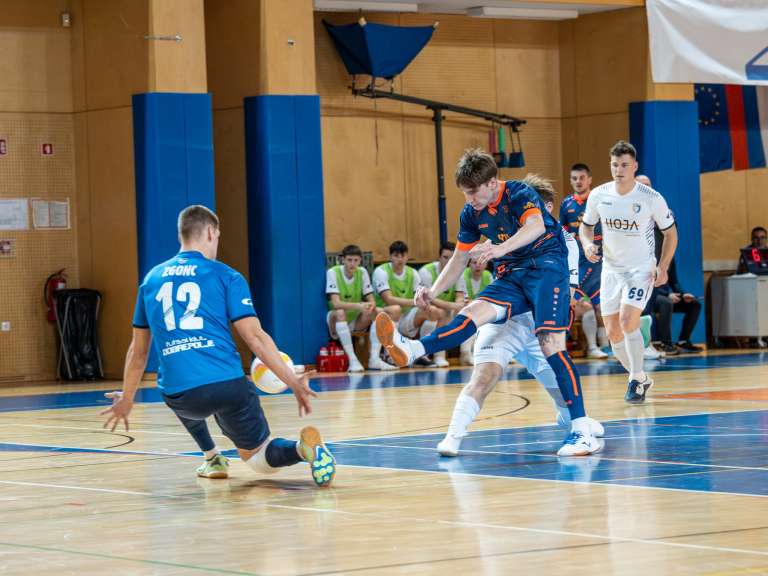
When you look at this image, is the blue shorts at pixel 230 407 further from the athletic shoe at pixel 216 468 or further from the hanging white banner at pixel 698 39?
the hanging white banner at pixel 698 39

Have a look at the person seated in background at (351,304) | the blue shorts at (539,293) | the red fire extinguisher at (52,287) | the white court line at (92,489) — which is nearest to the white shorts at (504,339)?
the blue shorts at (539,293)

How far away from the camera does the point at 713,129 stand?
73.5ft

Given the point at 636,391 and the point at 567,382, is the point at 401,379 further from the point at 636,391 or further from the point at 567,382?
the point at 567,382

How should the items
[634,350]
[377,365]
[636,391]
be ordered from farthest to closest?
[377,365] < [634,350] < [636,391]

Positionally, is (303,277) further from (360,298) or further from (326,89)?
(326,89)

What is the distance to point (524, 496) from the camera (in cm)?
672

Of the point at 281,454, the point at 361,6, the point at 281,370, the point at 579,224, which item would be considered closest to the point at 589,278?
the point at 579,224

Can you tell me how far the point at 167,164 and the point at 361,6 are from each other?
3.71 metres

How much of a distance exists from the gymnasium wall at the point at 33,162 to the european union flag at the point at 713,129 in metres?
9.65

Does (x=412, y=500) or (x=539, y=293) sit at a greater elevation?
(x=539, y=293)

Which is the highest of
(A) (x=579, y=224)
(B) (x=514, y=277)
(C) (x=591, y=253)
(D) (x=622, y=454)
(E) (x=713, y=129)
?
(E) (x=713, y=129)

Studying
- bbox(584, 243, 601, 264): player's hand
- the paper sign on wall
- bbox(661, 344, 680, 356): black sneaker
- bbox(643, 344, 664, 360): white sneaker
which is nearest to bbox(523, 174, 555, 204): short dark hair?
bbox(584, 243, 601, 264): player's hand

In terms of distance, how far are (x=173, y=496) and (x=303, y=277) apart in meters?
11.3

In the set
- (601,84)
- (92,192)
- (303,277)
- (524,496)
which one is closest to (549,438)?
(524,496)
